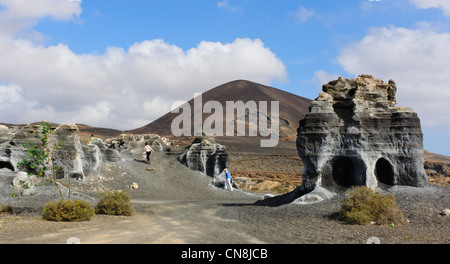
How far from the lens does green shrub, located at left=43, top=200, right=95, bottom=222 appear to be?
36.2 feet

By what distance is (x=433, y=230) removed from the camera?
10.0 metres

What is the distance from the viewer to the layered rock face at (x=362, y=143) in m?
14.9

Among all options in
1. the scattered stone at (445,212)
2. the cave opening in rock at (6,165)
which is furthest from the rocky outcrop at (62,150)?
the scattered stone at (445,212)

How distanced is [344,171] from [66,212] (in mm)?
11726

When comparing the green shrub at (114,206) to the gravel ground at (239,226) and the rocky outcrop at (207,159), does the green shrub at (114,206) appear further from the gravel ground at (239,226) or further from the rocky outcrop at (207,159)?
the rocky outcrop at (207,159)

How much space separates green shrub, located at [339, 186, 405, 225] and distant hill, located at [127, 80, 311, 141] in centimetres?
9199

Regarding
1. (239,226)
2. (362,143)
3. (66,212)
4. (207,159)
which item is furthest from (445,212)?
(207,159)

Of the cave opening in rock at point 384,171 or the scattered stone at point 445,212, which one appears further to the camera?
the cave opening in rock at point 384,171

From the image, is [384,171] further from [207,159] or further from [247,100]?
[247,100]

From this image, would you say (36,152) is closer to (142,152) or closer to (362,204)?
(362,204)

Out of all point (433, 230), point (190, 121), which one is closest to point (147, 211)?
point (433, 230)
